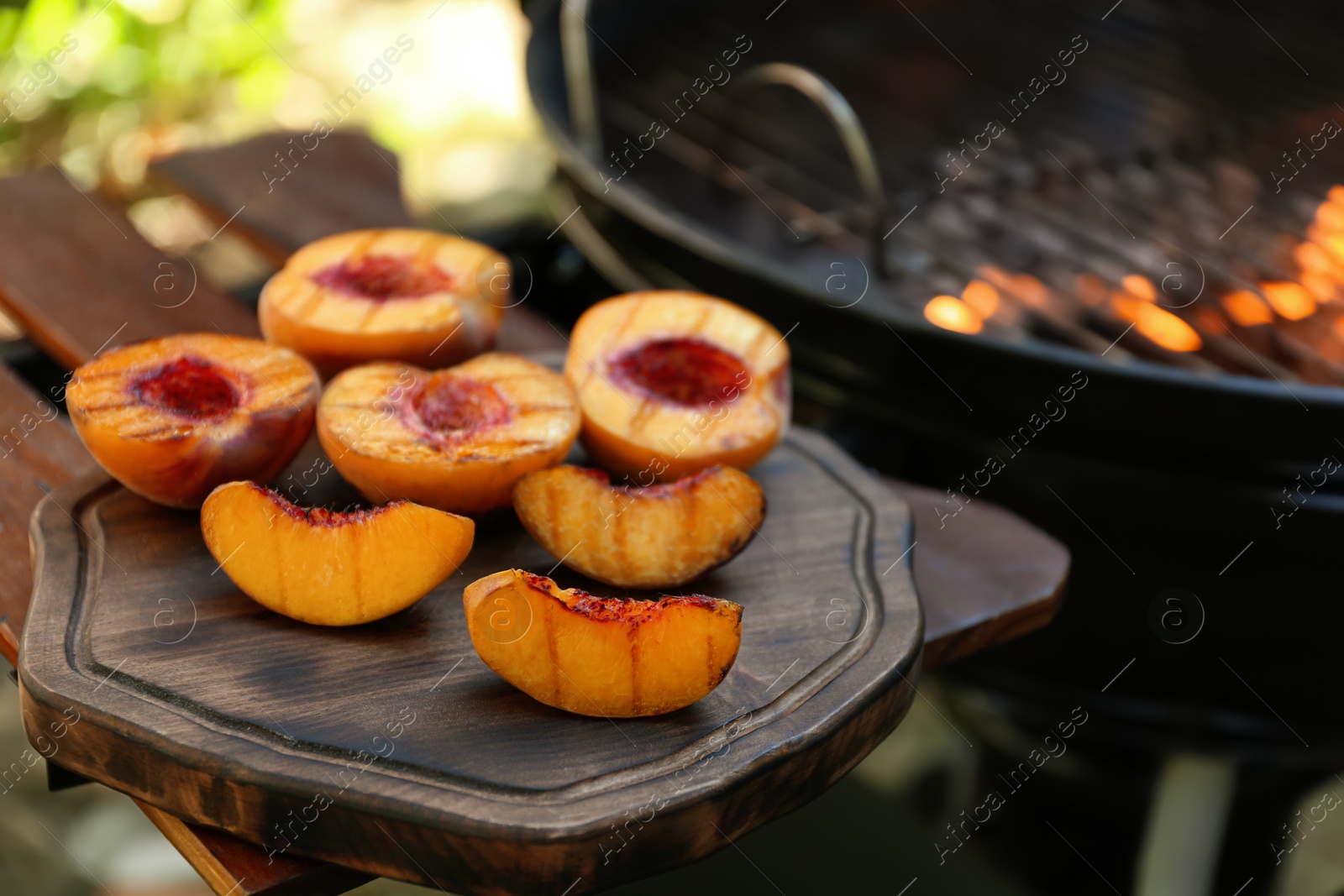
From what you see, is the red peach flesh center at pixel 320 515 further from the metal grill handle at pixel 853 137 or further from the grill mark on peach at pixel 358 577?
the metal grill handle at pixel 853 137

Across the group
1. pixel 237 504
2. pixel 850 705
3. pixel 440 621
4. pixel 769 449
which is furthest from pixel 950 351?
pixel 237 504

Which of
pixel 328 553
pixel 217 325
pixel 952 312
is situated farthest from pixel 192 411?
pixel 952 312

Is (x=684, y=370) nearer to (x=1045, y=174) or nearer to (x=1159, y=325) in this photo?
(x=1159, y=325)

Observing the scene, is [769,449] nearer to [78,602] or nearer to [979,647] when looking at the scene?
[979,647]

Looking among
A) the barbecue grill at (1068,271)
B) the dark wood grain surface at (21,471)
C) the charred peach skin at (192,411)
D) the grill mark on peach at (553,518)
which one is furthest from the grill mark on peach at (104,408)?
the barbecue grill at (1068,271)

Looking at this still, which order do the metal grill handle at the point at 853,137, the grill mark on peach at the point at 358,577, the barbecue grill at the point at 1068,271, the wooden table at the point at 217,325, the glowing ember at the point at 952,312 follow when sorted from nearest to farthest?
the grill mark on peach at the point at 358,577
the wooden table at the point at 217,325
the barbecue grill at the point at 1068,271
the metal grill handle at the point at 853,137
the glowing ember at the point at 952,312
